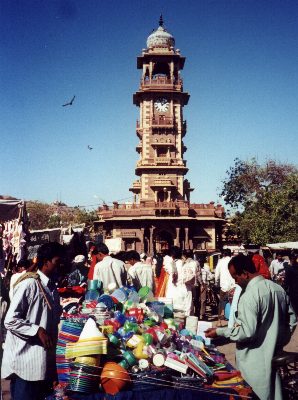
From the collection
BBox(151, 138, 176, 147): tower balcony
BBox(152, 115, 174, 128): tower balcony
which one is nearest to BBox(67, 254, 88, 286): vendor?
BBox(151, 138, 176, 147): tower balcony

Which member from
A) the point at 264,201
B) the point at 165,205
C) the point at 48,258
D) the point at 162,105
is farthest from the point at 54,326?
the point at 162,105

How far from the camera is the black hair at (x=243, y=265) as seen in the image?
3340mm

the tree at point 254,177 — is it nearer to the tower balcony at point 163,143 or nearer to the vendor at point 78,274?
the tower balcony at point 163,143

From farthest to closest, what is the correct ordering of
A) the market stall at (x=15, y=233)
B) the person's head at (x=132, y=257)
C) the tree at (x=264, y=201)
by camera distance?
the tree at (x=264, y=201)
the person's head at (x=132, y=257)
the market stall at (x=15, y=233)

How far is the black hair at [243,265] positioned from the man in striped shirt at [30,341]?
151 cm

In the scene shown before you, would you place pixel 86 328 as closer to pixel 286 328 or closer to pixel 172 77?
pixel 286 328

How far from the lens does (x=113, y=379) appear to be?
3125mm

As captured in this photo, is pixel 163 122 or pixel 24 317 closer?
pixel 24 317

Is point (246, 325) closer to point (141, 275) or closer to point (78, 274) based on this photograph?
point (141, 275)

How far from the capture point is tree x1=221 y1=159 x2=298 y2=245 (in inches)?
1024

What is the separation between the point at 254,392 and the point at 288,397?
0.40 metres

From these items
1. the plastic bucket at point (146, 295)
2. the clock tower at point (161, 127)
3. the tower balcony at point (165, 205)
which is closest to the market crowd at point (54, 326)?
the plastic bucket at point (146, 295)

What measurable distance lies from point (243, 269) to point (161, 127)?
3495 cm

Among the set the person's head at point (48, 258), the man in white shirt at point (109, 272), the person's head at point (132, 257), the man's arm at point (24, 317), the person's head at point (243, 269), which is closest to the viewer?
the man's arm at point (24, 317)
